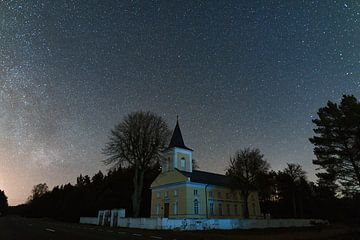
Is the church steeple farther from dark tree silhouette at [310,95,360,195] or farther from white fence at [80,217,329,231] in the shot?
dark tree silhouette at [310,95,360,195]

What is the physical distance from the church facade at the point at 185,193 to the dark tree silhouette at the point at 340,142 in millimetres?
16143

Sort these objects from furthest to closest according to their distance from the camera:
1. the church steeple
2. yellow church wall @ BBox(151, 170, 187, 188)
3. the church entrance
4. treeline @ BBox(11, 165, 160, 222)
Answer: treeline @ BBox(11, 165, 160, 222)
the church steeple
the church entrance
yellow church wall @ BBox(151, 170, 187, 188)

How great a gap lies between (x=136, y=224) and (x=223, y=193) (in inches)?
705

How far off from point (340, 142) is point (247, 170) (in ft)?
46.2

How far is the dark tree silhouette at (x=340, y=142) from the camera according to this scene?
26.9 metres

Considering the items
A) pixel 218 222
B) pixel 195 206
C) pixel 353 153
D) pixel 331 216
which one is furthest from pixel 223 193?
pixel 331 216

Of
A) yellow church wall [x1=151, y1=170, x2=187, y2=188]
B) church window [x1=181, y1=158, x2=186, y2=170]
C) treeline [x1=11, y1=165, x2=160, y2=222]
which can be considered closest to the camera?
yellow church wall [x1=151, y1=170, x2=187, y2=188]

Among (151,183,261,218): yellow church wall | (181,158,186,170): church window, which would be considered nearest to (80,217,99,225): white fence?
(151,183,261,218): yellow church wall

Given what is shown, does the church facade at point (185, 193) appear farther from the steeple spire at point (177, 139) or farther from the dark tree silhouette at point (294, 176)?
the dark tree silhouette at point (294, 176)

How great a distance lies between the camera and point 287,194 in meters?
58.1

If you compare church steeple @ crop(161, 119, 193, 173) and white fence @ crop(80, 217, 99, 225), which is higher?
church steeple @ crop(161, 119, 193, 173)

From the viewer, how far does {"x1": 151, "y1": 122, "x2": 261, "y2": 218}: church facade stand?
37.1m

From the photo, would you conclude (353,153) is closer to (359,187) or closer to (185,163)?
(359,187)

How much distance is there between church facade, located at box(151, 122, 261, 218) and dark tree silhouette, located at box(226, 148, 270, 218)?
3575 millimetres
